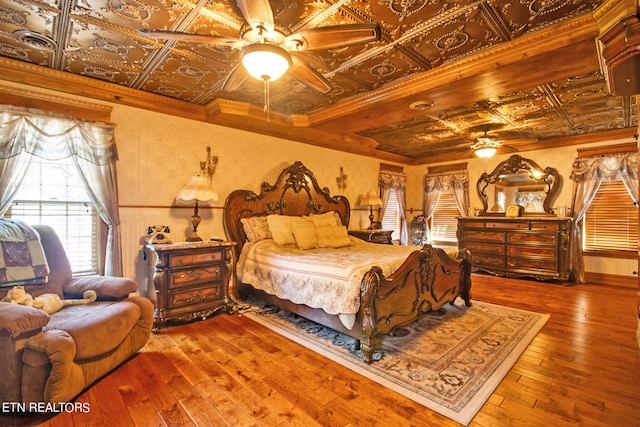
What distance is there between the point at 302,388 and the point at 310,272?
108 centimetres

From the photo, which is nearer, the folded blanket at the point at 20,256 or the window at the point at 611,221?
the folded blanket at the point at 20,256

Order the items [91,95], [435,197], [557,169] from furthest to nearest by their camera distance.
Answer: [435,197], [557,169], [91,95]

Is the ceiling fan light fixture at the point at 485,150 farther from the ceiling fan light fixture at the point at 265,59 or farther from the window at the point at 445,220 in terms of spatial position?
the ceiling fan light fixture at the point at 265,59

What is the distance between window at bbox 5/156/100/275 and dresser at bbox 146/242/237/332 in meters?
0.69

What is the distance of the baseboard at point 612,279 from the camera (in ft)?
16.1

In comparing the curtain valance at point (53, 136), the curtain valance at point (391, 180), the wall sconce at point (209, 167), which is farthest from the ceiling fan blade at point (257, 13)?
the curtain valance at point (391, 180)

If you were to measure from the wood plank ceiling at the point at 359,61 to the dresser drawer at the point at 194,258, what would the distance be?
182 cm

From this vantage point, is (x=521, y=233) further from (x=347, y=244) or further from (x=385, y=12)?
(x=385, y=12)

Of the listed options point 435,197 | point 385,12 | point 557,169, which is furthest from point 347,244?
point 557,169

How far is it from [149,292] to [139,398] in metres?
1.81

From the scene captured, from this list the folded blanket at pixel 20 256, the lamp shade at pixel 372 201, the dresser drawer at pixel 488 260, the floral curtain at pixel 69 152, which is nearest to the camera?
the folded blanket at pixel 20 256

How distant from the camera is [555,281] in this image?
525 cm

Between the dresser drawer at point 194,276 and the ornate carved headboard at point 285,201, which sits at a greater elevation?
the ornate carved headboard at point 285,201

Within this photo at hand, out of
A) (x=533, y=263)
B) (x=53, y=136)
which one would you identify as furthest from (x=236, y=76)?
(x=533, y=263)
